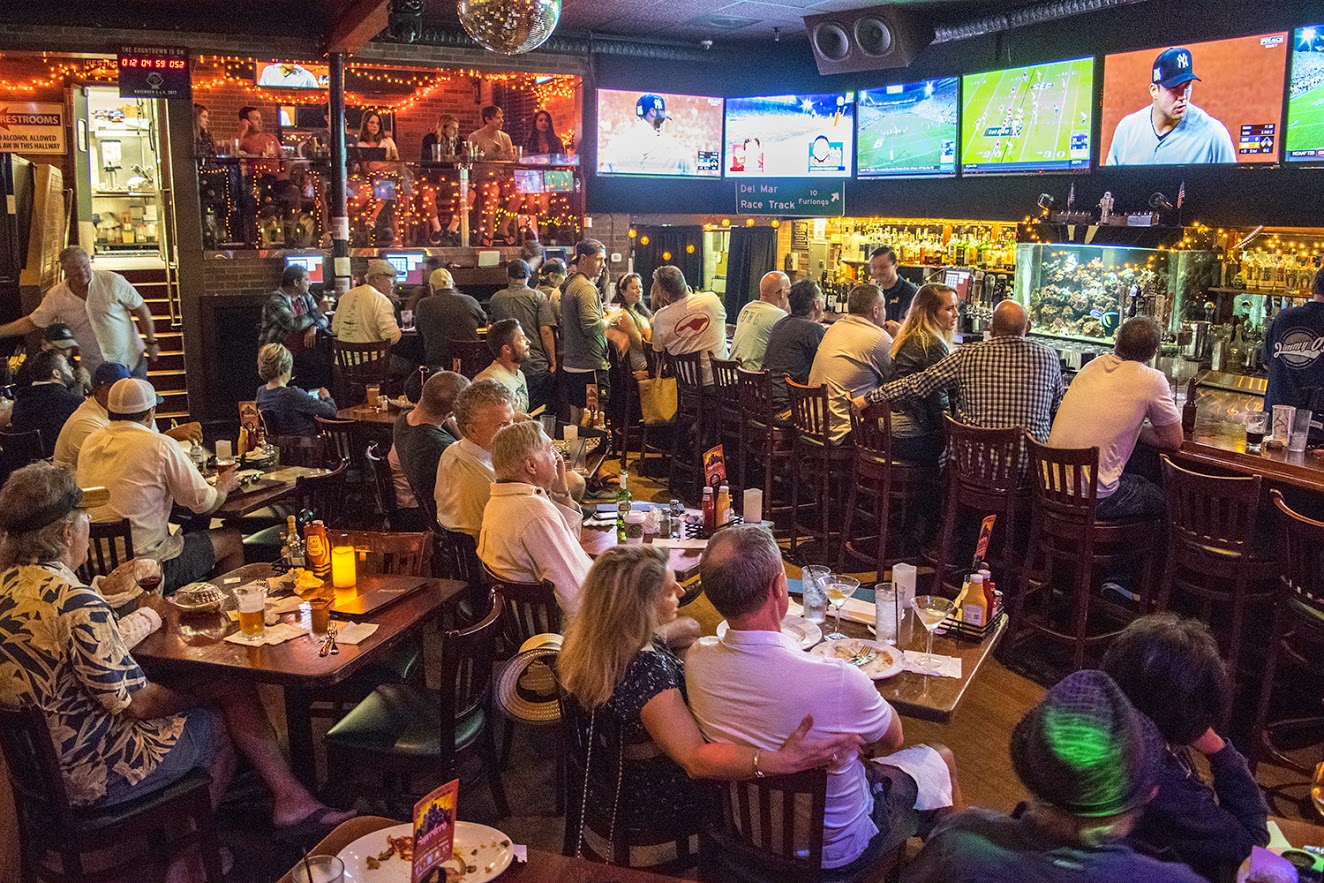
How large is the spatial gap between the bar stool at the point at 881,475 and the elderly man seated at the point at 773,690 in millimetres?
3079

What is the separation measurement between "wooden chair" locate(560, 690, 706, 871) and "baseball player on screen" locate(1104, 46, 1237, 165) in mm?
6398

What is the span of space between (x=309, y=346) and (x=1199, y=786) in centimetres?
824

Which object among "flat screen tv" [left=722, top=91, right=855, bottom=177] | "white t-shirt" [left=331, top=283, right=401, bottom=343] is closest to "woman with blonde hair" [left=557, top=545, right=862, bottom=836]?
"white t-shirt" [left=331, top=283, right=401, bottom=343]

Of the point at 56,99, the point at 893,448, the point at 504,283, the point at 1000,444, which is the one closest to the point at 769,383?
the point at 893,448

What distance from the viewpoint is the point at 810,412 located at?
6281 millimetres

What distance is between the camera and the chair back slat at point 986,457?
4.96 metres

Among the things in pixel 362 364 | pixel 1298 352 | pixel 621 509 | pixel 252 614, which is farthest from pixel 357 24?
pixel 1298 352

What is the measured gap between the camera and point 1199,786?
7.57 feet

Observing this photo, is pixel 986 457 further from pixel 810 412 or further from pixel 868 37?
pixel 868 37

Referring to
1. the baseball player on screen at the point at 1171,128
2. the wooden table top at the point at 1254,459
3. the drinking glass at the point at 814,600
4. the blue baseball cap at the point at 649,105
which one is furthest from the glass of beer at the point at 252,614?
the blue baseball cap at the point at 649,105

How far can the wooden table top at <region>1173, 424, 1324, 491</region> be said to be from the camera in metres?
4.38

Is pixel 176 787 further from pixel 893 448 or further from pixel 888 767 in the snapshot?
pixel 893 448

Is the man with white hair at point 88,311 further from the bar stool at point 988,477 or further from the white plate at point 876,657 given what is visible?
the white plate at point 876,657

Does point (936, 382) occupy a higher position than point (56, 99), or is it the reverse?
point (56, 99)
